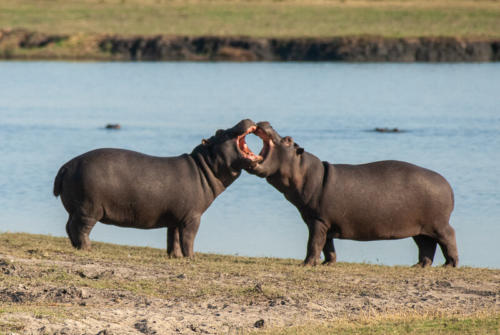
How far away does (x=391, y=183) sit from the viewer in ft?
35.8

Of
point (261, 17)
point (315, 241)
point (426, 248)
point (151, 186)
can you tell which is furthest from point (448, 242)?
point (261, 17)

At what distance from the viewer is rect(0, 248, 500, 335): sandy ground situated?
7.60 metres

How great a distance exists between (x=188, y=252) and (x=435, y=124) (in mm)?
20595

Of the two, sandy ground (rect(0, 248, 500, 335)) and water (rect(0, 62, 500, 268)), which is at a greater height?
water (rect(0, 62, 500, 268))

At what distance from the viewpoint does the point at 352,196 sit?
10812 mm

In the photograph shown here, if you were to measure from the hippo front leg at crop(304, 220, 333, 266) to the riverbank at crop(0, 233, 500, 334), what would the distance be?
203 millimetres

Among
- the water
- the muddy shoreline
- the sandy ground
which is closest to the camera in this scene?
the sandy ground

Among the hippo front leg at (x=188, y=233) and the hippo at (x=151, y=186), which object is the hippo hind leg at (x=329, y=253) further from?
the hippo front leg at (x=188, y=233)

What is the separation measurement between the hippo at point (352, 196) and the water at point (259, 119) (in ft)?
8.70

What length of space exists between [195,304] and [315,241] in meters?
2.66

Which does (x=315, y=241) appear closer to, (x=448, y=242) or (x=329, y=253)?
(x=329, y=253)

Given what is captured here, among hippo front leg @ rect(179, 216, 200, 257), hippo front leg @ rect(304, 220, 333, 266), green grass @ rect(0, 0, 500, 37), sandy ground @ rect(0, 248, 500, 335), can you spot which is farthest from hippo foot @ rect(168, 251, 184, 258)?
green grass @ rect(0, 0, 500, 37)

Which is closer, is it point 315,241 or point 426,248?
point 315,241

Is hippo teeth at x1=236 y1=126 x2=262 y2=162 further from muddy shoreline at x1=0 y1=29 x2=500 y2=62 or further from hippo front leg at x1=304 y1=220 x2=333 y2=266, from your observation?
muddy shoreline at x1=0 y1=29 x2=500 y2=62
